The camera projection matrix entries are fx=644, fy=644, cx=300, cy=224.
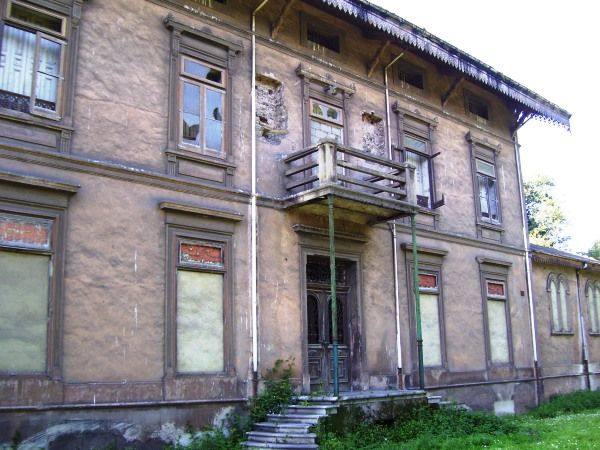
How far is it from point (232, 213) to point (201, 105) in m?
2.09

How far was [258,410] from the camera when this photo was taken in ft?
36.0

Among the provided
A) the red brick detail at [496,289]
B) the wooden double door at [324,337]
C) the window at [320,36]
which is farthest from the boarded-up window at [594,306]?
the window at [320,36]

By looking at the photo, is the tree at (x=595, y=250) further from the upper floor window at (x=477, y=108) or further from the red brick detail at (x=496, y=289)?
the red brick detail at (x=496, y=289)

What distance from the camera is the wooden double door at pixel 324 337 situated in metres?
12.6

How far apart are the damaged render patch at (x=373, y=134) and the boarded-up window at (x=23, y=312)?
26.1 feet

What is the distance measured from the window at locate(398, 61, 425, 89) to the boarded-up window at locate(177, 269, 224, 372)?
7.78 m

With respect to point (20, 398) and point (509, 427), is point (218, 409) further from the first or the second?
point (509, 427)

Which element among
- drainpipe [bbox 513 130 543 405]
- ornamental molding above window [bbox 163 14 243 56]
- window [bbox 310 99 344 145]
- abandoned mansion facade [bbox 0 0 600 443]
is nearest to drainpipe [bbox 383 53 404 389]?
abandoned mansion facade [bbox 0 0 600 443]

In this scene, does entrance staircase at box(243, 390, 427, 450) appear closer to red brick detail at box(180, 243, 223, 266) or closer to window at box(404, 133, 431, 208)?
red brick detail at box(180, 243, 223, 266)

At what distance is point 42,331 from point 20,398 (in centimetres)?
93

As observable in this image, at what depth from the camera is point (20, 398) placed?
8.64 meters

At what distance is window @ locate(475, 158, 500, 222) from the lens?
701 inches

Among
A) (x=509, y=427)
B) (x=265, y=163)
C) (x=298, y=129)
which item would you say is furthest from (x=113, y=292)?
(x=509, y=427)

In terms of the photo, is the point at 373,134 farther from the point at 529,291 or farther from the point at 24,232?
the point at 24,232
